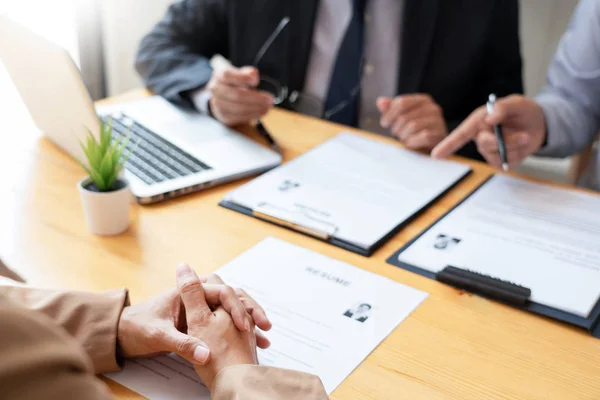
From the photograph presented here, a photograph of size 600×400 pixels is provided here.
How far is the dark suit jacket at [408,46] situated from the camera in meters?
1.52

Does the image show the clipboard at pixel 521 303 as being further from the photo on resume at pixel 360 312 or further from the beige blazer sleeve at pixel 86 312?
the beige blazer sleeve at pixel 86 312

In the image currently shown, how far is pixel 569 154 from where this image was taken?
1359 millimetres

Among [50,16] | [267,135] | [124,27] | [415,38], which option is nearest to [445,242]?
[267,135]

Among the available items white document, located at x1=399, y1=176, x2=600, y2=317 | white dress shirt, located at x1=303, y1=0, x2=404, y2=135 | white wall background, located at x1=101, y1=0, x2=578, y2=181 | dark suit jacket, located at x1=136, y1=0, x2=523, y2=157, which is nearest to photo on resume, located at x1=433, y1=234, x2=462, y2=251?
white document, located at x1=399, y1=176, x2=600, y2=317

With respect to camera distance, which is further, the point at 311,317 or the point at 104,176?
the point at 104,176

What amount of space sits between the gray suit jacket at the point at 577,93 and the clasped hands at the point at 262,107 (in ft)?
0.74

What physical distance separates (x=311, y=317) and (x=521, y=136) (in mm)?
628

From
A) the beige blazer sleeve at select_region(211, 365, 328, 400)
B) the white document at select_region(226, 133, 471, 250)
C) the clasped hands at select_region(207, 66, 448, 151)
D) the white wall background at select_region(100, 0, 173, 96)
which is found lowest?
the white wall background at select_region(100, 0, 173, 96)

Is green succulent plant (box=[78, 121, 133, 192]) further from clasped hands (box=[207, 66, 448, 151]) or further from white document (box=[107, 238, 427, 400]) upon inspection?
clasped hands (box=[207, 66, 448, 151])

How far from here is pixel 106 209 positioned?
0.96 metres

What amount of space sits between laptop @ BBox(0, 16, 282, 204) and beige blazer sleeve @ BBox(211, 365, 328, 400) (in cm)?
47

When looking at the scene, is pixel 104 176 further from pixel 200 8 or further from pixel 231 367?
pixel 200 8

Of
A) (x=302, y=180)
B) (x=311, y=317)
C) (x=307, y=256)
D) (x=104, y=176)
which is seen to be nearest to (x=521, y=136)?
(x=302, y=180)

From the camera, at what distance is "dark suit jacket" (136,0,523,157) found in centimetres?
152
